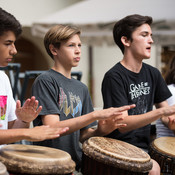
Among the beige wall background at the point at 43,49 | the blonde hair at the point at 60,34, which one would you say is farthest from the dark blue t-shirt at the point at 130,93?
the beige wall background at the point at 43,49

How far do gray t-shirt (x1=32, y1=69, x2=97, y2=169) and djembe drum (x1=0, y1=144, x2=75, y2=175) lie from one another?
1.53 feet

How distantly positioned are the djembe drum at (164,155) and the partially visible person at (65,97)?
0.31 m

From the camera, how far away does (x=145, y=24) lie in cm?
298

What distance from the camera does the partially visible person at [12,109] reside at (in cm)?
195

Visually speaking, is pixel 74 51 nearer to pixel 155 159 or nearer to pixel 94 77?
pixel 155 159

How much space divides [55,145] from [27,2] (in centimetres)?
739

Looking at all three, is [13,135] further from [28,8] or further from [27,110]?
[28,8]

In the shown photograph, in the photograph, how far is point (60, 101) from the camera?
250cm

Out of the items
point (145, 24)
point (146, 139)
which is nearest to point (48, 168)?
point (146, 139)

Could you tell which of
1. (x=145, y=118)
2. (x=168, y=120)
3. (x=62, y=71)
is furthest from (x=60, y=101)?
(x=168, y=120)

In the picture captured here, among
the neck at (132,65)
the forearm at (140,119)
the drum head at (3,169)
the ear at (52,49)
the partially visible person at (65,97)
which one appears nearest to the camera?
the drum head at (3,169)

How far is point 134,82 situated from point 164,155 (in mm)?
626

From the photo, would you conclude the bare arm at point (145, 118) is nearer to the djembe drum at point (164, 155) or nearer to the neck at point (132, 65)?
the djembe drum at point (164, 155)

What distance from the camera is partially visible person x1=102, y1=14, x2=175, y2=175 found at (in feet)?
9.21
